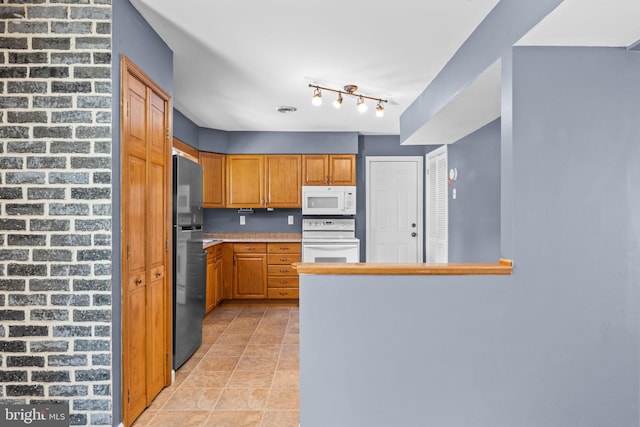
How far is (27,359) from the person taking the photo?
79.2 inches

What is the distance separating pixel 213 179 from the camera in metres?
5.71

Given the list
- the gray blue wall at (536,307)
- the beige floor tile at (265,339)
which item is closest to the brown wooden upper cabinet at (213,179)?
the beige floor tile at (265,339)

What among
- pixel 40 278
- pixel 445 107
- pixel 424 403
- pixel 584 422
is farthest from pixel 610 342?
pixel 40 278

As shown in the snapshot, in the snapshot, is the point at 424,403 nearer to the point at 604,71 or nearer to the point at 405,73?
the point at 604,71

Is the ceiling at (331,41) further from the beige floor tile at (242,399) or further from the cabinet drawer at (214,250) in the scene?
the beige floor tile at (242,399)

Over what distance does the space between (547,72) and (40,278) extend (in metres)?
2.80

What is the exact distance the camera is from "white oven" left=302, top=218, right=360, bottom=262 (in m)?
5.53

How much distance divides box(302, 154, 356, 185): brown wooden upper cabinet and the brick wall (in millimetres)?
3862

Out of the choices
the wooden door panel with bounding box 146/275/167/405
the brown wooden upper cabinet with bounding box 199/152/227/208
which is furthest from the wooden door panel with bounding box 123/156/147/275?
the brown wooden upper cabinet with bounding box 199/152/227/208

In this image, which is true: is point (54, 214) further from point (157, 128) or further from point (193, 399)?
point (193, 399)

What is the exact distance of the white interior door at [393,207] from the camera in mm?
6066

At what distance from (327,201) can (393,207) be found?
1.07m

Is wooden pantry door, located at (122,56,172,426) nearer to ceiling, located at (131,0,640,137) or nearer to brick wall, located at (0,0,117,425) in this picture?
brick wall, located at (0,0,117,425)

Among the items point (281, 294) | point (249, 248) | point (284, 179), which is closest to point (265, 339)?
point (281, 294)
